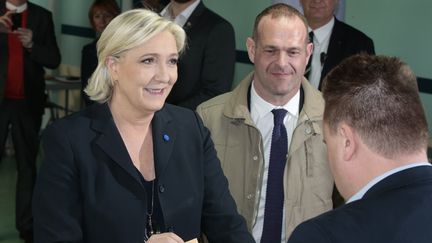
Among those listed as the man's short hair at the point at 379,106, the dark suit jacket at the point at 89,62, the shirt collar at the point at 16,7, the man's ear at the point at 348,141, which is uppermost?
the man's short hair at the point at 379,106

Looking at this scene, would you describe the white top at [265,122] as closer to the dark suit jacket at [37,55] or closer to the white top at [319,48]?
the white top at [319,48]

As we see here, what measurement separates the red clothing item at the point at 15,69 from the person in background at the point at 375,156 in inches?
141

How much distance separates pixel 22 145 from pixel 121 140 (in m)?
2.87

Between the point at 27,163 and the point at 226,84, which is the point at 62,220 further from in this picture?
the point at 27,163

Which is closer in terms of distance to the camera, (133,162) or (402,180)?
(402,180)

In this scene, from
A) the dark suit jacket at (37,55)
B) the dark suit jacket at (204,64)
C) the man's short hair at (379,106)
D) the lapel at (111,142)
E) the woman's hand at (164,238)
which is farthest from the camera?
the dark suit jacket at (37,55)

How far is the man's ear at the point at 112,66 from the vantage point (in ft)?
7.02

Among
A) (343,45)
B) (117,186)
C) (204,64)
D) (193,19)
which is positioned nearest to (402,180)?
(117,186)

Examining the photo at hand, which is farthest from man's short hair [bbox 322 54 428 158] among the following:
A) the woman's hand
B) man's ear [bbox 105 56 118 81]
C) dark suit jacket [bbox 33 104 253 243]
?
man's ear [bbox 105 56 118 81]

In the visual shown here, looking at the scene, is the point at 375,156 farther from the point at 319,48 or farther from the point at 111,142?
the point at 319,48

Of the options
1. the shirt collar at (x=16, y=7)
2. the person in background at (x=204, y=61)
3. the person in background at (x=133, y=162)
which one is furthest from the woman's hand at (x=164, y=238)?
the shirt collar at (x=16, y=7)

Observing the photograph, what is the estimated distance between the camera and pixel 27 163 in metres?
4.77

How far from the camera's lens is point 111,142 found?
206cm

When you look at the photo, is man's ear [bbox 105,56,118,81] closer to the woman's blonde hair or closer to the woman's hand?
the woman's blonde hair
